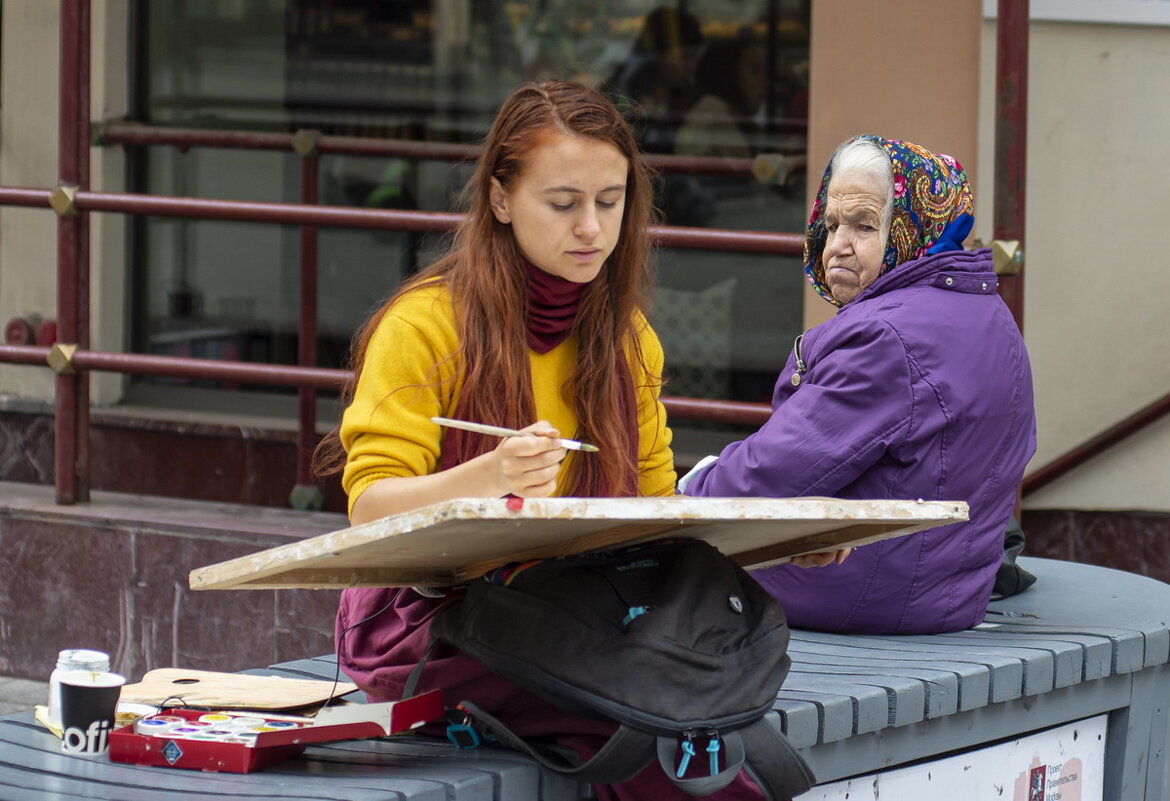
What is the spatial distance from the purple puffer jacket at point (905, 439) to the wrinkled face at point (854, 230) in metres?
0.08

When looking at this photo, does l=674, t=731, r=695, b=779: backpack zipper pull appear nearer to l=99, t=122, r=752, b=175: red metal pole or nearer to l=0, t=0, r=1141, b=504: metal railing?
l=0, t=0, r=1141, b=504: metal railing

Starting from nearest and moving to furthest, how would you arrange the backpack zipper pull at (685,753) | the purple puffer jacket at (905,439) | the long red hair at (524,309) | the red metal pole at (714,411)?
the backpack zipper pull at (685,753) → the long red hair at (524,309) → the purple puffer jacket at (905,439) → the red metal pole at (714,411)

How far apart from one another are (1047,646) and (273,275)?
4.28 m

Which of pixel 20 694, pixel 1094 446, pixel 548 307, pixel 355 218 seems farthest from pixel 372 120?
pixel 548 307

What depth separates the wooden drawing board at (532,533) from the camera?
6.77 feet

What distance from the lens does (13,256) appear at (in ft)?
20.5

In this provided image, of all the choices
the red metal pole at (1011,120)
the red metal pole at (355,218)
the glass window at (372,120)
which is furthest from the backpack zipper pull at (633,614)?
the glass window at (372,120)

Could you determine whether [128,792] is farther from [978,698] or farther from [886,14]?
[886,14]

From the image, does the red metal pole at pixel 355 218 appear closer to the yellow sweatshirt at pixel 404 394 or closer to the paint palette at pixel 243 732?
the yellow sweatshirt at pixel 404 394

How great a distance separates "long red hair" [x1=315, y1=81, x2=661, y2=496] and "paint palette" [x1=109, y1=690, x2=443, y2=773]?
1.24 ft

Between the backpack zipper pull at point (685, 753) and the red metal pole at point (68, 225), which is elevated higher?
the red metal pole at point (68, 225)

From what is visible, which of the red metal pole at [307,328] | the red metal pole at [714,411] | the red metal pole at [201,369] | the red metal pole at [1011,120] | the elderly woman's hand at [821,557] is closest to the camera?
the elderly woman's hand at [821,557]

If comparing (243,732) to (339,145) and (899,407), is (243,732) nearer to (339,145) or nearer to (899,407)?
(899,407)

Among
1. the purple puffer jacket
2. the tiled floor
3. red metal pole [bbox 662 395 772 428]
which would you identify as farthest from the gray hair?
the tiled floor
